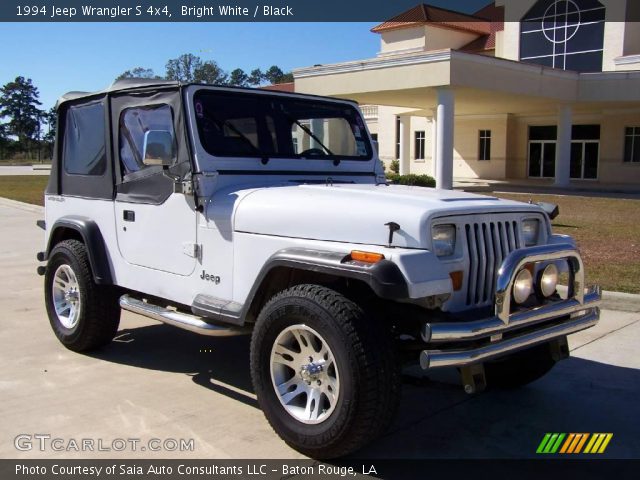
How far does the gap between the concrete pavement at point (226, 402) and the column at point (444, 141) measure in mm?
18053

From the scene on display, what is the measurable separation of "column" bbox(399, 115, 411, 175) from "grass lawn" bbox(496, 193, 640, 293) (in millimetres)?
13725

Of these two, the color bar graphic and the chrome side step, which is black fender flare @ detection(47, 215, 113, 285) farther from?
the color bar graphic

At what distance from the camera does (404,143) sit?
3544cm

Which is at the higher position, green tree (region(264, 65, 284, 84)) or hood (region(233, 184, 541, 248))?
green tree (region(264, 65, 284, 84))

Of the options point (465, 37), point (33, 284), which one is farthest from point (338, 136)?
point (465, 37)

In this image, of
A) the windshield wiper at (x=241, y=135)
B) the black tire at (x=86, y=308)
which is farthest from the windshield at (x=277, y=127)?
the black tire at (x=86, y=308)

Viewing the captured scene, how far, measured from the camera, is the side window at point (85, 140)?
17.9 ft

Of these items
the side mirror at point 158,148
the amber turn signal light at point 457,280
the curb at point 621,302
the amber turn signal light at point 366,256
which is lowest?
the curb at point 621,302

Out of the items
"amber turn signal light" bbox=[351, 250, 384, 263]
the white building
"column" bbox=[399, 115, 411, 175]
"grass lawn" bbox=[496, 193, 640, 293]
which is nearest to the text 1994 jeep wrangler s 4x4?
"amber turn signal light" bbox=[351, 250, 384, 263]

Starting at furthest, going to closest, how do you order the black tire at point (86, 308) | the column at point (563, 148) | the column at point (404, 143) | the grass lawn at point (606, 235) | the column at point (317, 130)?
1. the column at point (404, 143)
2. the column at point (563, 148)
3. the grass lawn at point (606, 235)
4. the black tire at point (86, 308)
5. the column at point (317, 130)

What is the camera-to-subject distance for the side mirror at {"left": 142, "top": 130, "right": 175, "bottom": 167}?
178 inches

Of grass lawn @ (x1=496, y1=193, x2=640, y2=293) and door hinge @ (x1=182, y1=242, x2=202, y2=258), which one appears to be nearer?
door hinge @ (x1=182, y1=242, x2=202, y2=258)

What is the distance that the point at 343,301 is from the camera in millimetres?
3500

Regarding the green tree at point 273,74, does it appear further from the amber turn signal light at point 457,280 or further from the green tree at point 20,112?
the amber turn signal light at point 457,280
